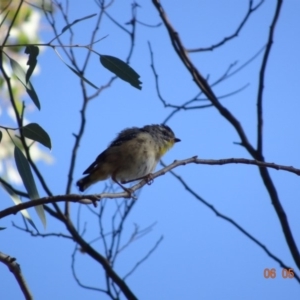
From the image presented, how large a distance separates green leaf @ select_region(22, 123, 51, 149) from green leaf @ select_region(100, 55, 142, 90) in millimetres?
461

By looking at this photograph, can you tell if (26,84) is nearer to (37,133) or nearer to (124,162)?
(37,133)

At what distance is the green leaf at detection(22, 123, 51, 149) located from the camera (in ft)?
8.50

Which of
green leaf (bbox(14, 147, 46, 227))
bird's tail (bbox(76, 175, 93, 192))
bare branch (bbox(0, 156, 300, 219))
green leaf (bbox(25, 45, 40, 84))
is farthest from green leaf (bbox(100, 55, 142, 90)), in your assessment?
bird's tail (bbox(76, 175, 93, 192))

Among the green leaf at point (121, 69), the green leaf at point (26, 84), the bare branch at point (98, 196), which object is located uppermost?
the green leaf at point (121, 69)

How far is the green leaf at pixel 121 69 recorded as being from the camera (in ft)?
9.13

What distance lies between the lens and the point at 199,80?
4113 millimetres

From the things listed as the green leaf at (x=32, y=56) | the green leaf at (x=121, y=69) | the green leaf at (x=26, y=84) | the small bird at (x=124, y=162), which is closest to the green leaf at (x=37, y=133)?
the green leaf at (x=26, y=84)

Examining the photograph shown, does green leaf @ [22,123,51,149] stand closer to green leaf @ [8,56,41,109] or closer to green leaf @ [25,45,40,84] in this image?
green leaf @ [8,56,41,109]

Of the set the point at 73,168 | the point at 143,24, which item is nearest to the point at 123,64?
the point at 73,168

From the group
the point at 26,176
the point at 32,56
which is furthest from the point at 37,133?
the point at 32,56

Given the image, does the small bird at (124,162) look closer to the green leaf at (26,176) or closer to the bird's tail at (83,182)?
the bird's tail at (83,182)

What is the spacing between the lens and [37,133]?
261cm

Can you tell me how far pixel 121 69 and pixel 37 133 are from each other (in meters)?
0.52

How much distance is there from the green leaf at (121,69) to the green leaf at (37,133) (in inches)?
18.2
